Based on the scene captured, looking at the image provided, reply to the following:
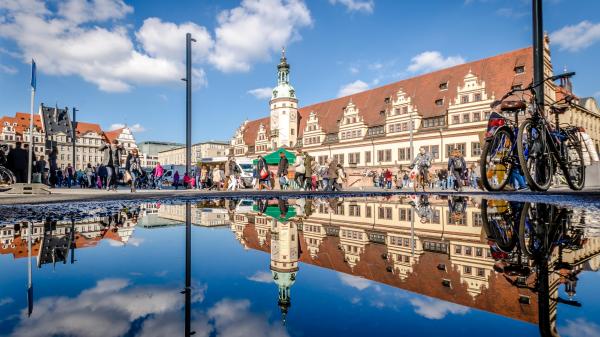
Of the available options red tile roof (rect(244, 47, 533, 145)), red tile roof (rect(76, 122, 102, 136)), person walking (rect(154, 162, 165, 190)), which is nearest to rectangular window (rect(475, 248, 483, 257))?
person walking (rect(154, 162, 165, 190))

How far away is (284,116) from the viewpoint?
59125 mm

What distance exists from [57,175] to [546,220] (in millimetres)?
31968

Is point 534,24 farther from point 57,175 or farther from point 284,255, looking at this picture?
point 57,175

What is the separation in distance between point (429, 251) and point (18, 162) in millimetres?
16582

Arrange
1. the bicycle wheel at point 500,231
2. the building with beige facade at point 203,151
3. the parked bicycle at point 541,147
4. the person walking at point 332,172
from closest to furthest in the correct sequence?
the bicycle wheel at point 500,231
the parked bicycle at point 541,147
the person walking at point 332,172
the building with beige facade at point 203,151

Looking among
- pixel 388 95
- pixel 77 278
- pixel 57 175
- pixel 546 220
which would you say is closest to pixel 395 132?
pixel 388 95

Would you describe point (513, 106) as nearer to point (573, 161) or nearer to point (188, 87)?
point (573, 161)

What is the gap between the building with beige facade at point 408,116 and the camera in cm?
3659

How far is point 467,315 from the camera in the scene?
3.79ft

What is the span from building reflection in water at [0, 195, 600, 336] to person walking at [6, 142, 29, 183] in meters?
13.1

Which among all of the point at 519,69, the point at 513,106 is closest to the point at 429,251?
the point at 513,106

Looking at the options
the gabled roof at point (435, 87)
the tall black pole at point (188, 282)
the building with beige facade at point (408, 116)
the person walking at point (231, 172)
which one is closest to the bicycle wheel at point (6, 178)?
the person walking at point (231, 172)

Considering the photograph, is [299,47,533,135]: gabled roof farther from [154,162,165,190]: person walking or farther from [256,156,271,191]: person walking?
[154,162,165,190]: person walking

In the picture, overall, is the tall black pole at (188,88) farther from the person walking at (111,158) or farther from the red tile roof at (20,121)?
the red tile roof at (20,121)
